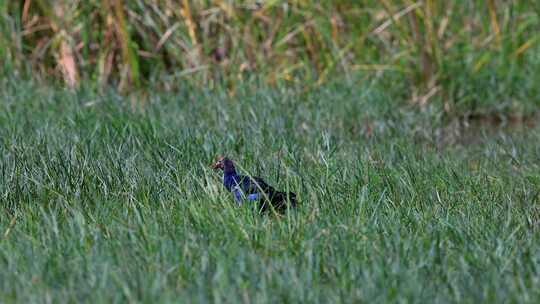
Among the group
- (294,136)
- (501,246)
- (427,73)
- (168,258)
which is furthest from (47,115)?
(501,246)

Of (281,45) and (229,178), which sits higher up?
(229,178)

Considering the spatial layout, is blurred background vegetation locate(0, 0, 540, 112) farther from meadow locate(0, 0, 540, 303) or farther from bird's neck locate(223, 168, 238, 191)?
bird's neck locate(223, 168, 238, 191)

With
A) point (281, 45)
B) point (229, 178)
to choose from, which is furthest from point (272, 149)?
point (281, 45)

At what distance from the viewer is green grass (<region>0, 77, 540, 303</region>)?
10.3 feet

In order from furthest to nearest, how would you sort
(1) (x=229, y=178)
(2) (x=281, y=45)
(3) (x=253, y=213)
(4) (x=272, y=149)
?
(2) (x=281, y=45), (4) (x=272, y=149), (1) (x=229, y=178), (3) (x=253, y=213)

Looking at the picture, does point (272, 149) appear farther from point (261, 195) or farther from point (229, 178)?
point (261, 195)

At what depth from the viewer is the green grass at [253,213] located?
313cm

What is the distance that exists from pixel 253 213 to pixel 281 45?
4160mm

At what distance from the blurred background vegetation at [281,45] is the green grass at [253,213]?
1.14 metres

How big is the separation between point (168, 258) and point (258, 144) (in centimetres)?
206

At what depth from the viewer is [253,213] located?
3.98 m

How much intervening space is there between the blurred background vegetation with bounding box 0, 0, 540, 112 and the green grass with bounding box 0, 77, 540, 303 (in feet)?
3.73

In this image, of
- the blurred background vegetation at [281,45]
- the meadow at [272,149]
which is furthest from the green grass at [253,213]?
the blurred background vegetation at [281,45]

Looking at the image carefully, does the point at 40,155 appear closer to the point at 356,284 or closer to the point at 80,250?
the point at 80,250
